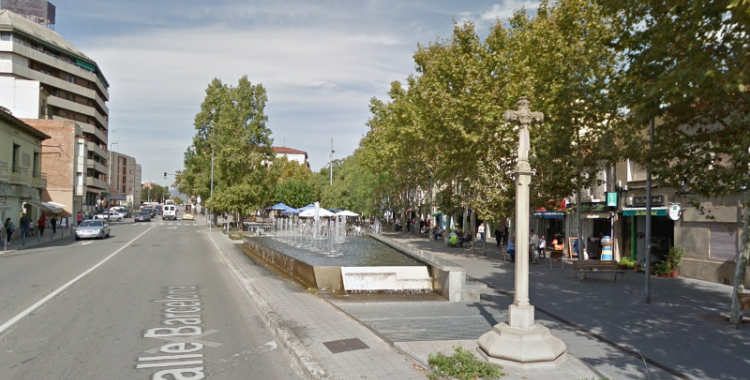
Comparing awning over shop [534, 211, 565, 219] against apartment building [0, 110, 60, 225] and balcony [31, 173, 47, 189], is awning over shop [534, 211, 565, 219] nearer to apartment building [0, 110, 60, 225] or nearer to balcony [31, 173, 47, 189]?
apartment building [0, 110, 60, 225]

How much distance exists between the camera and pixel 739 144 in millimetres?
8812

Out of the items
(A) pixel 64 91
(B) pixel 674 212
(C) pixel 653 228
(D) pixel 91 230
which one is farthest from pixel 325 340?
(A) pixel 64 91

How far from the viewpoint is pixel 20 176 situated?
3578 cm

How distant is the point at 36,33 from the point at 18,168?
37.8 meters

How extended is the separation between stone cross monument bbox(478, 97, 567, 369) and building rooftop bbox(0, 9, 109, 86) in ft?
235

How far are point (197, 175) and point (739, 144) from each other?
172 ft

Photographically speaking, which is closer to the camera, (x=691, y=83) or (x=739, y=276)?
(x=691, y=83)

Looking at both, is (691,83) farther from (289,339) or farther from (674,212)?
(674,212)

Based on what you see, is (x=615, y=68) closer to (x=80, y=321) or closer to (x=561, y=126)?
(x=561, y=126)

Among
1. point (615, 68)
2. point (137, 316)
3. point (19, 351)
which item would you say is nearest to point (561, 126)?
point (615, 68)

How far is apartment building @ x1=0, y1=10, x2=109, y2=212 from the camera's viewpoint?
52.7 meters

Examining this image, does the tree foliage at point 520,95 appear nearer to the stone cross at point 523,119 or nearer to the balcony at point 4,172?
the stone cross at point 523,119

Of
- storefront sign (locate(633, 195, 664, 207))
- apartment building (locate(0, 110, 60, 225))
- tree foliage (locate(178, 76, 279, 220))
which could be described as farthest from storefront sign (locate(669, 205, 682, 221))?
apartment building (locate(0, 110, 60, 225))

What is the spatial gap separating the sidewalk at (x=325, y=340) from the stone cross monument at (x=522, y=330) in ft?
3.65
